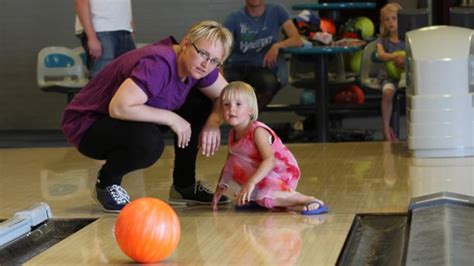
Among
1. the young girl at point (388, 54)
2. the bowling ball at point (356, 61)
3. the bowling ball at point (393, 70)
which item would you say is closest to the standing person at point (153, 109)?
the young girl at point (388, 54)

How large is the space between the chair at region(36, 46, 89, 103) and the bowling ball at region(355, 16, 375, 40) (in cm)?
226

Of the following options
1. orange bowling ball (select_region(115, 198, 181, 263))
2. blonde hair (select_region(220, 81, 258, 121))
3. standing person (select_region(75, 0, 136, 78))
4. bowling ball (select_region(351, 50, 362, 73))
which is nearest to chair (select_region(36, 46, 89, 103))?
standing person (select_region(75, 0, 136, 78))

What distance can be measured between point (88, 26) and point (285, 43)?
64.4 inches

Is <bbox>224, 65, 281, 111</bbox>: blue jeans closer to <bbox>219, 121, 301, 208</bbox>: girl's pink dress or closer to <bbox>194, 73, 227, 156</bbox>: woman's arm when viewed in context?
<bbox>194, 73, 227, 156</bbox>: woman's arm

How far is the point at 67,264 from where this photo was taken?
3168mm

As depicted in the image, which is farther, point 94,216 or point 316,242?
point 94,216

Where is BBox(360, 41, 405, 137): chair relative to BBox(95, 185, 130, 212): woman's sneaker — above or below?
below

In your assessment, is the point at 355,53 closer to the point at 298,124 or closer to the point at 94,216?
the point at 298,124

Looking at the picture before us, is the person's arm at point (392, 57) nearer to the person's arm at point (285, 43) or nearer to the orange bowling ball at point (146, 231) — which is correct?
the person's arm at point (285, 43)

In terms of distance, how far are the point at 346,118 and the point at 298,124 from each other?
3.47ft

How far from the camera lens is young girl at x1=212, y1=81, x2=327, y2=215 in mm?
3852

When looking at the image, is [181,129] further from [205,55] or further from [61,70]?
A: [61,70]

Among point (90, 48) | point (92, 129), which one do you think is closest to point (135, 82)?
point (92, 129)

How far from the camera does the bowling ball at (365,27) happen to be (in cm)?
785
